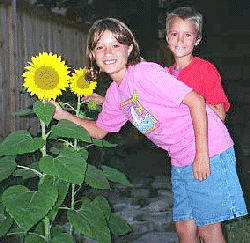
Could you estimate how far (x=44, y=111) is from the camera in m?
2.64

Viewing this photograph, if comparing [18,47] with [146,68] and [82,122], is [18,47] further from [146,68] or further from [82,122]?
[146,68]

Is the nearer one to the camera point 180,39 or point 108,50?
point 108,50

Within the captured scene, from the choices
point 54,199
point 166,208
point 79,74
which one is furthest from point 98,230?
point 166,208

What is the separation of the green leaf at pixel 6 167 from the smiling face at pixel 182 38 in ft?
3.70

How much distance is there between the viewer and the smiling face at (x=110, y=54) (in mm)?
2896

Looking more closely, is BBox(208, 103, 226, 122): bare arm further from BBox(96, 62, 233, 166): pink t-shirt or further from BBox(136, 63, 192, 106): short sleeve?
BBox(136, 63, 192, 106): short sleeve

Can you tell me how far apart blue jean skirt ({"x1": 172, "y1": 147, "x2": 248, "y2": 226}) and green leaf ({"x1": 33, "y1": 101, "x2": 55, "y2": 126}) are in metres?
0.80

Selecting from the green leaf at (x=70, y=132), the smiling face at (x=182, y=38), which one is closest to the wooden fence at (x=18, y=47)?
the smiling face at (x=182, y=38)

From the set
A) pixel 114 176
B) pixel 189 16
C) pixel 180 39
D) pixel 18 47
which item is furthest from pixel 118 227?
pixel 18 47

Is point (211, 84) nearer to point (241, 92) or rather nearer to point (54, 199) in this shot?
point (54, 199)

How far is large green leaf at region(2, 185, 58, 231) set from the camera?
2.45 metres

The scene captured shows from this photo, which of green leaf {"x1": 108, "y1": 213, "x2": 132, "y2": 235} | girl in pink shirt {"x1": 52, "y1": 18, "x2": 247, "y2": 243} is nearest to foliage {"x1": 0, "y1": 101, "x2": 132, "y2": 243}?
green leaf {"x1": 108, "y1": 213, "x2": 132, "y2": 235}

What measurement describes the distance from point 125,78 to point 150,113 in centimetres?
22

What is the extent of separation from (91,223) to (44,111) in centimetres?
62
